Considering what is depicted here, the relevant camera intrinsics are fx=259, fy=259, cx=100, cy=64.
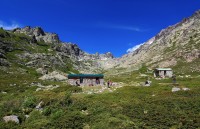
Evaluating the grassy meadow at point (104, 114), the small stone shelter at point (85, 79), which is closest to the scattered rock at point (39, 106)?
the grassy meadow at point (104, 114)

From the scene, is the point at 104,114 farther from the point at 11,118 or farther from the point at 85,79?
the point at 85,79

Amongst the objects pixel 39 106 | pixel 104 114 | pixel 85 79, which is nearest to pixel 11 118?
pixel 39 106

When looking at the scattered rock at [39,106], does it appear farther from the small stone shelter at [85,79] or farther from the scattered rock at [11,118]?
the small stone shelter at [85,79]

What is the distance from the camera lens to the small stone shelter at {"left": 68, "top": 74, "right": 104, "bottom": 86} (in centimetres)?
7212

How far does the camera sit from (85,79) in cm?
7306

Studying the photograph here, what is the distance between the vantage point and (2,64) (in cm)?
13738

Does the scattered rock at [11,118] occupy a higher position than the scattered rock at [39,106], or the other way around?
the scattered rock at [39,106]

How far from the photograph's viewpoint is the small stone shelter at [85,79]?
237 ft

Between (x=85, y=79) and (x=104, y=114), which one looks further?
(x=85, y=79)

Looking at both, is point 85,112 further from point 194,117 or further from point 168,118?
point 194,117

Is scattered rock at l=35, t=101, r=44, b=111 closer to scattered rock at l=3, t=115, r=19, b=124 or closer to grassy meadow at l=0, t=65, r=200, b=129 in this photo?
grassy meadow at l=0, t=65, r=200, b=129

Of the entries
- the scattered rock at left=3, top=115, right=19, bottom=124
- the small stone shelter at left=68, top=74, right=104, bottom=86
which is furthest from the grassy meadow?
the small stone shelter at left=68, top=74, right=104, bottom=86

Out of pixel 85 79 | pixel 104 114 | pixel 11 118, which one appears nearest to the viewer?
pixel 11 118

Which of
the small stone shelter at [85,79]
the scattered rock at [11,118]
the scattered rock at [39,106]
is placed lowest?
the scattered rock at [11,118]
